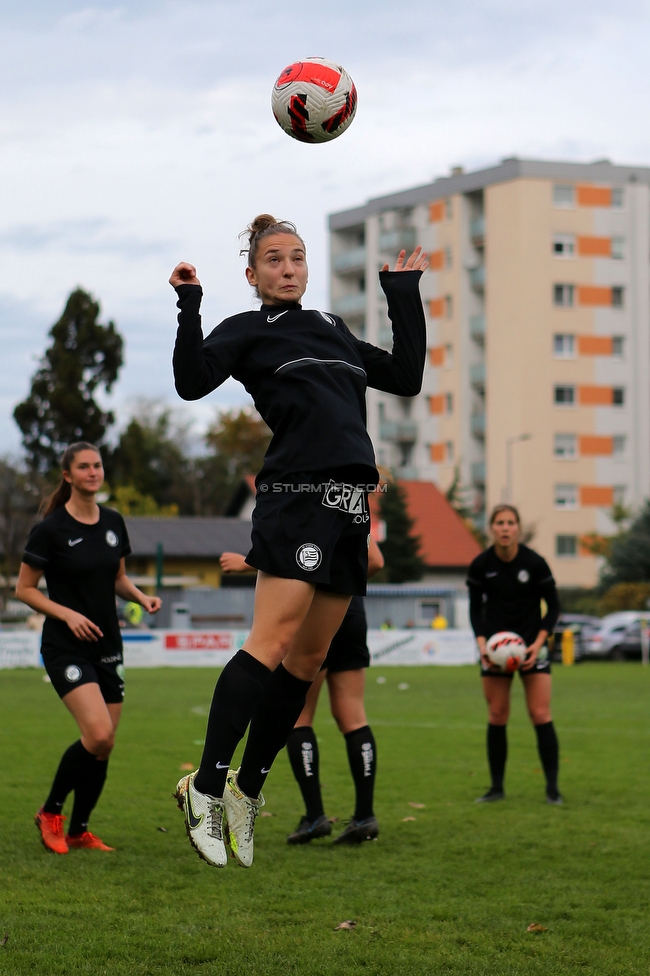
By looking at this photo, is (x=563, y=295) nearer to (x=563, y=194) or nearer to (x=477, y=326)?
(x=477, y=326)

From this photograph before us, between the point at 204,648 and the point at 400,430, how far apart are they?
155 ft

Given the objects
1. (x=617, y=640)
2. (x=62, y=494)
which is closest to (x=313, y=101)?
(x=62, y=494)

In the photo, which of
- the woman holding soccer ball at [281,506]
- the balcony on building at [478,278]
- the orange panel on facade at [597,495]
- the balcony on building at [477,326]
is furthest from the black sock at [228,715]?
the balcony on building at [478,278]

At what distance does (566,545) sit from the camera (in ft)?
241

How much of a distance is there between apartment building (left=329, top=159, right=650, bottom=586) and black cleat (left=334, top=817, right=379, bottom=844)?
62.0 metres

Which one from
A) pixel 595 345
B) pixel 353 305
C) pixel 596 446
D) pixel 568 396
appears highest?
pixel 353 305

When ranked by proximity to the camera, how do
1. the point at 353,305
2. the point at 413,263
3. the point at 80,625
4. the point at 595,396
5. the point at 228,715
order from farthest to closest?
the point at 353,305, the point at 595,396, the point at 80,625, the point at 413,263, the point at 228,715

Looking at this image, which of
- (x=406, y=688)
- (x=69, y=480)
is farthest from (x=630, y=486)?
(x=69, y=480)

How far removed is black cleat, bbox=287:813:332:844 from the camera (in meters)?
8.30

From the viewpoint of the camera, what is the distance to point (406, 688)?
26828 mm

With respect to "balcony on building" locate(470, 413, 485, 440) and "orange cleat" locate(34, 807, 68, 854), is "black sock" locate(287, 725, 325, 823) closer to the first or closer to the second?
"orange cleat" locate(34, 807, 68, 854)

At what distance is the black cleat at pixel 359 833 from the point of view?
8.30 metres

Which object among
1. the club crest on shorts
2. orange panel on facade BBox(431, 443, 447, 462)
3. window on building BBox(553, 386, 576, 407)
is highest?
window on building BBox(553, 386, 576, 407)

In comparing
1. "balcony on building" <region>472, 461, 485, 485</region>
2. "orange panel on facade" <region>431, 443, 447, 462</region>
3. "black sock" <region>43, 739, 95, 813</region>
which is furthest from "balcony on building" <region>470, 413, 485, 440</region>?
"black sock" <region>43, 739, 95, 813</region>
